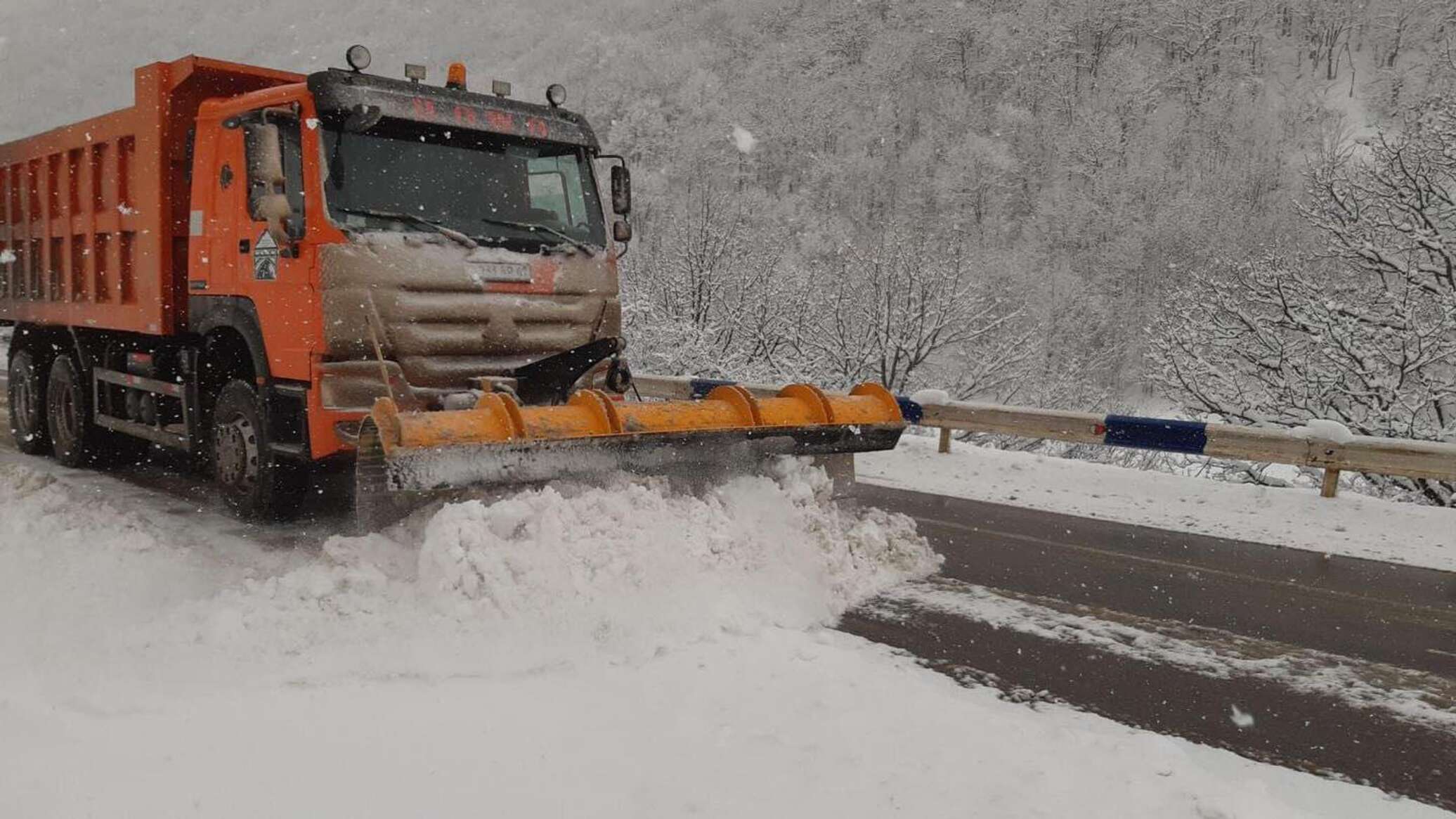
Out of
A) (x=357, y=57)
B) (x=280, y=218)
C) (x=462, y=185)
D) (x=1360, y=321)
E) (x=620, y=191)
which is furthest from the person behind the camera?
(x=1360, y=321)

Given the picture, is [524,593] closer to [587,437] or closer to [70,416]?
[587,437]

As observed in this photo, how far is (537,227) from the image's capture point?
20.9 ft

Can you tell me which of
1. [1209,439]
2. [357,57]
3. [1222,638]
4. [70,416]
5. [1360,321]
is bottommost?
[1222,638]

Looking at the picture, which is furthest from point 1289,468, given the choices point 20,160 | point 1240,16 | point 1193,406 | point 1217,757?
point 1240,16

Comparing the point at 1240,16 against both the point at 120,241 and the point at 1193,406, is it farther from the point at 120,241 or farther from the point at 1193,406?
the point at 120,241

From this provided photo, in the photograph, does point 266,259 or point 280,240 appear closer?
point 280,240

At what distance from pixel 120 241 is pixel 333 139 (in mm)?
2760

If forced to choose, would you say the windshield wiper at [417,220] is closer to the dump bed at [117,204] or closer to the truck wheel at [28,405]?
the dump bed at [117,204]

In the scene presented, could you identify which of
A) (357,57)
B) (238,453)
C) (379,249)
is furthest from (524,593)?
(357,57)

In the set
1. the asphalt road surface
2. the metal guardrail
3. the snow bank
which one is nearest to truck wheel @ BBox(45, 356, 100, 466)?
the snow bank

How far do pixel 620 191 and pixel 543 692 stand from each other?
13.2 feet

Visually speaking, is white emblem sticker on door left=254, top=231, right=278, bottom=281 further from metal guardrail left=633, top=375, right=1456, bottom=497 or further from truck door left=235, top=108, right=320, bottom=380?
metal guardrail left=633, top=375, right=1456, bottom=497

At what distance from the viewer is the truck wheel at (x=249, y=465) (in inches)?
241

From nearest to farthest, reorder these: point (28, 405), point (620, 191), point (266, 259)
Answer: point (266, 259) → point (620, 191) → point (28, 405)
